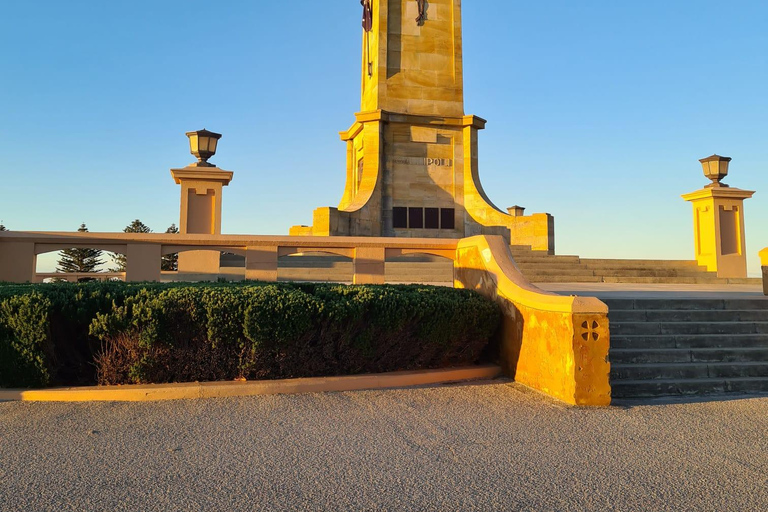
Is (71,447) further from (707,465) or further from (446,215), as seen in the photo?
(446,215)

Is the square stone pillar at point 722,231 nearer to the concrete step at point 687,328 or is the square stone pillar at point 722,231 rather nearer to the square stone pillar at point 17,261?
the concrete step at point 687,328

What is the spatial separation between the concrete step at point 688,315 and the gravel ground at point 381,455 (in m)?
1.83

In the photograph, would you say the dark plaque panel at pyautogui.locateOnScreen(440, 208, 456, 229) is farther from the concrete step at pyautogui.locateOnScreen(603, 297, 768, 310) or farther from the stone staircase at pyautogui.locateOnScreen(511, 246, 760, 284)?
the concrete step at pyautogui.locateOnScreen(603, 297, 768, 310)

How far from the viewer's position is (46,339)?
5977 mm

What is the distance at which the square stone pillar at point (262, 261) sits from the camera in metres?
11.0

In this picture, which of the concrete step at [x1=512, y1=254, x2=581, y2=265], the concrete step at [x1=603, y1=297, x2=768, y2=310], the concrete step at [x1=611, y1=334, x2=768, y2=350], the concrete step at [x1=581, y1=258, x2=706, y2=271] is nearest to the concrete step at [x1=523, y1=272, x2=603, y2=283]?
the concrete step at [x1=581, y1=258, x2=706, y2=271]

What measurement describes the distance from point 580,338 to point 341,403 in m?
2.63

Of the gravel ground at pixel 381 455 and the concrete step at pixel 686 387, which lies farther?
the concrete step at pixel 686 387

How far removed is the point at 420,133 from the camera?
2162 centimetres

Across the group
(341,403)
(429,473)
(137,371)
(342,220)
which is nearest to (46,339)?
(137,371)

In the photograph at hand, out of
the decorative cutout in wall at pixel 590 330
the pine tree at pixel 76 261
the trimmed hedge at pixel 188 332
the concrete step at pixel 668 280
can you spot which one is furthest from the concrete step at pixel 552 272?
the pine tree at pixel 76 261

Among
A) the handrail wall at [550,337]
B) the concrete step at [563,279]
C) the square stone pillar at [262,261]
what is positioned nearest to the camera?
the handrail wall at [550,337]

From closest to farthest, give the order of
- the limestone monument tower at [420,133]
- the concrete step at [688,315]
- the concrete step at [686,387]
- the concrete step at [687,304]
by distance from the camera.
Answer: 1. the concrete step at [686,387]
2. the concrete step at [688,315]
3. the concrete step at [687,304]
4. the limestone monument tower at [420,133]

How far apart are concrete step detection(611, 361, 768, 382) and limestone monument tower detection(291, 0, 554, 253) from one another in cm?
1376
